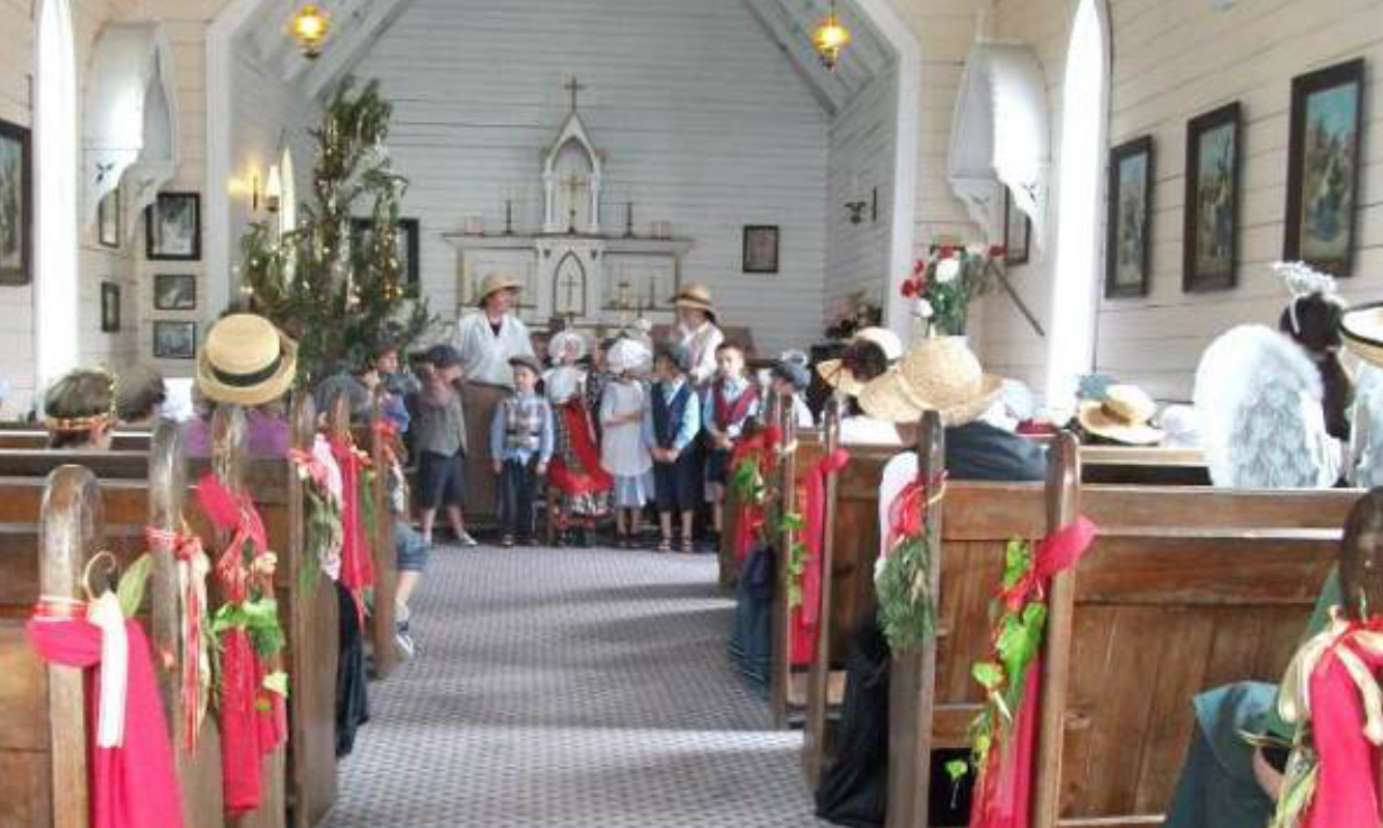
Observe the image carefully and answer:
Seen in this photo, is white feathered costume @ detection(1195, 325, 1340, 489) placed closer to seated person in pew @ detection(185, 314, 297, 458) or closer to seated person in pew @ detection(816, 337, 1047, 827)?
seated person in pew @ detection(816, 337, 1047, 827)

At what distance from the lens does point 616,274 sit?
583 inches

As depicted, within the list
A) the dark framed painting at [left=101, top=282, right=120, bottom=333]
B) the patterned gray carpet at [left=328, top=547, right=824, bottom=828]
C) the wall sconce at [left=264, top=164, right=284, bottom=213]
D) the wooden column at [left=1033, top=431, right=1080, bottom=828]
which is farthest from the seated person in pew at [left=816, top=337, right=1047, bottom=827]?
the wall sconce at [left=264, top=164, right=284, bottom=213]

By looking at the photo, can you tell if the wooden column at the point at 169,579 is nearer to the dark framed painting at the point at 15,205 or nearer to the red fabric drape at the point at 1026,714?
the red fabric drape at the point at 1026,714

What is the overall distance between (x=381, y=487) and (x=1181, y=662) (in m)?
3.46

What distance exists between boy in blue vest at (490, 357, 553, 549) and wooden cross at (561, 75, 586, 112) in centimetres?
702

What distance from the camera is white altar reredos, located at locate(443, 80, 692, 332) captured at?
14633 millimetres

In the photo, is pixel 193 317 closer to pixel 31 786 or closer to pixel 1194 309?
pixel 1194 309

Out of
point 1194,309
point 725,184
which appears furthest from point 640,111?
point 1194,309

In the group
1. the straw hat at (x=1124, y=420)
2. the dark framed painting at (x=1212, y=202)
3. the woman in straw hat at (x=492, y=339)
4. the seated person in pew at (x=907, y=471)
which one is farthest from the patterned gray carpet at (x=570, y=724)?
the dark framed painting at (x=1212, y=202)

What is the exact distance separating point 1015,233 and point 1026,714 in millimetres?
7431

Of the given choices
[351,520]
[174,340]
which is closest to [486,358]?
[174,340]

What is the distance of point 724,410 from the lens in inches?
325

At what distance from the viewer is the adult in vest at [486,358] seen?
8.62 metres

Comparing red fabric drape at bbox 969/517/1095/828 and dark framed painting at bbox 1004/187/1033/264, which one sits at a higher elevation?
dark framed painting at bbox 1004/187/1033/264
